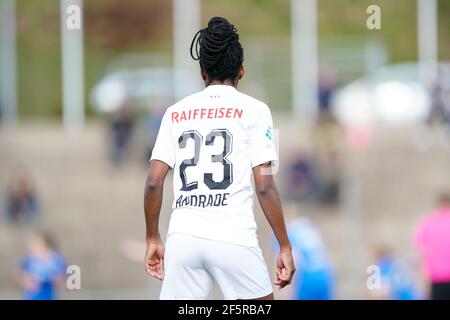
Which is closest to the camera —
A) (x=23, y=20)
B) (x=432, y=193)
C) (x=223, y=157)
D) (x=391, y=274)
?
(x=223, y=157)

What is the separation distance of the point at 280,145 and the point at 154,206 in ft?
59.5

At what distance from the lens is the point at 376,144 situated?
1057 inches

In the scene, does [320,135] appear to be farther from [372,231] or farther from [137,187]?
[137,187]

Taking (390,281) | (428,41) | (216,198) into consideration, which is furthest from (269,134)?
(428,41)

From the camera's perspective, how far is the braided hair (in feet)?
22.6

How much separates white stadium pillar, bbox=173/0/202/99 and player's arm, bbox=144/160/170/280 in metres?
19.1

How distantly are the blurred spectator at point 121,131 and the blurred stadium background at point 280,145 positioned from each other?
0.03 m

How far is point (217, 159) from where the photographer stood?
669cm

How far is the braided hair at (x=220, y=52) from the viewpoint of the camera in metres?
6.89

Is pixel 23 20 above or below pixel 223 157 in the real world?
above

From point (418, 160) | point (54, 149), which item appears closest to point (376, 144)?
point (418, 160)

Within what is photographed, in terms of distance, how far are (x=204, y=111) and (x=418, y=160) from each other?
2061 cm

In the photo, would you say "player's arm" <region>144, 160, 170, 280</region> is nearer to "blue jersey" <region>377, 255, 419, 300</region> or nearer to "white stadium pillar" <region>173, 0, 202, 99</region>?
"blue jersey" <region>377, 255, 419, 300</region>
